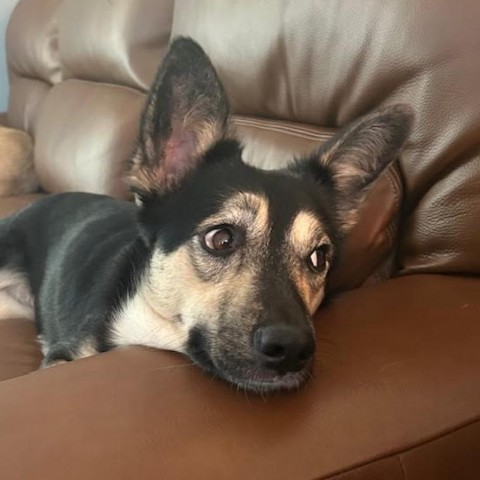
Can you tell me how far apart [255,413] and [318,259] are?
0.43m

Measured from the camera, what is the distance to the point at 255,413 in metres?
0.98

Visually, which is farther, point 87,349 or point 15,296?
point 15,296

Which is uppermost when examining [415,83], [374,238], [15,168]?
[415,83]

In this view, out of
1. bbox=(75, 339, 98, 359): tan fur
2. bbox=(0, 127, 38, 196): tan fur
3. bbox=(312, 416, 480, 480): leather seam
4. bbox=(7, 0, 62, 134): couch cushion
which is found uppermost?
bbox=(312, 416, 480, 480): leather seam

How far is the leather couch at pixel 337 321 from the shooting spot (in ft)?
2.98

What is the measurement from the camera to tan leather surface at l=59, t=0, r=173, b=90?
250 centimetres

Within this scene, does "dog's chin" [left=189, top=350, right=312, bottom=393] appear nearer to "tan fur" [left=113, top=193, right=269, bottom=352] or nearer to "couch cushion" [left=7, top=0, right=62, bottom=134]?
"tan fur" [left=113, top=193, right=269, bottom=352]

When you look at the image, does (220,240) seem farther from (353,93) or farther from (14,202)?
(14,202)

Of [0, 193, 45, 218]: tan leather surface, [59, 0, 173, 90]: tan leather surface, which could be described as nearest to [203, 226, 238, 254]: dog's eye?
[59, 0, 173, 90]: tan leather surface

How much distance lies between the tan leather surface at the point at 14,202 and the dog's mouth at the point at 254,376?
1624 millimetres

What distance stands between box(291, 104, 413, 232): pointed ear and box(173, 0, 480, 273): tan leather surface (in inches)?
3.8

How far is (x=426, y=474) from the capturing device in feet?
3.20

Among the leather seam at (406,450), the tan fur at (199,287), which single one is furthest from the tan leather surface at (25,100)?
the leather seam at (406,450)

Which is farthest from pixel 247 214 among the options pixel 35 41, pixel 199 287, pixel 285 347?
pixel 35 41
